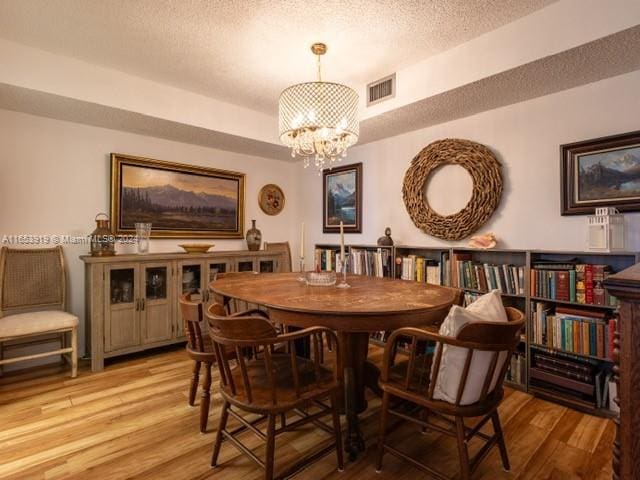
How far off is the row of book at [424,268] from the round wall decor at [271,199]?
6.46ft

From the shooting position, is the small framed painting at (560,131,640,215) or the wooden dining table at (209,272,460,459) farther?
the small framed painting at (560,131,640,215)

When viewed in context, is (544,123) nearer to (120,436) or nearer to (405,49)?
(405,49)

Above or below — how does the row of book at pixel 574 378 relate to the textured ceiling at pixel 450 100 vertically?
below

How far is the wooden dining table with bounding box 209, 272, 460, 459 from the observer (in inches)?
58.6

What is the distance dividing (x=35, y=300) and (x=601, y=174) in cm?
454

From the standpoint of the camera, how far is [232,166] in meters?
4.18

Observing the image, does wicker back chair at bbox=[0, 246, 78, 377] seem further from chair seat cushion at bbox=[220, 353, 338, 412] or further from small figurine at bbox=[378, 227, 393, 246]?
small figurine at bbox=[378, 227, 393, 246]

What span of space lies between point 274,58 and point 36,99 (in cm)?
189

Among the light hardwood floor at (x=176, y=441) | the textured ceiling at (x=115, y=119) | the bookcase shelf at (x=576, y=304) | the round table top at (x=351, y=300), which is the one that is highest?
the textured ceiling at (x=115, y=119)

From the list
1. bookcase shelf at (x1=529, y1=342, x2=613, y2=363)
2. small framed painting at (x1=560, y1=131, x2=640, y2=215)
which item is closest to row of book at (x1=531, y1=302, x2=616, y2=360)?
bookcase shelf at (x1=529, y1=342, x2=613, y2=363)

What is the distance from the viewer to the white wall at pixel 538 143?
7.55ft

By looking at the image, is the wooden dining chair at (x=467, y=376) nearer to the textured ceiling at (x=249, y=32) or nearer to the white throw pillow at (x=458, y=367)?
the white throw pillow at (x=458, y=367)


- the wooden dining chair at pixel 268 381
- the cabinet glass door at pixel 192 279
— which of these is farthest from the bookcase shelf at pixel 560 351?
the cabinet glass door at pixel 192 279

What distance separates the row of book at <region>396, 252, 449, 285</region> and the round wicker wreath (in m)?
0.26
